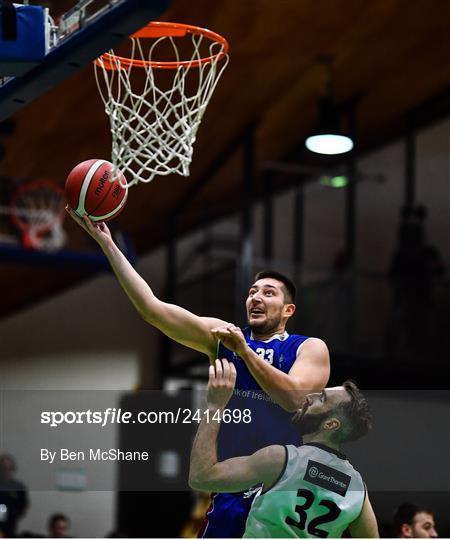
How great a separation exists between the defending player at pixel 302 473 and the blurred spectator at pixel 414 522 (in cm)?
168

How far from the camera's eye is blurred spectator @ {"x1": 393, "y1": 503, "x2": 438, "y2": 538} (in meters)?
6.73

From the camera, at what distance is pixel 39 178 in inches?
531

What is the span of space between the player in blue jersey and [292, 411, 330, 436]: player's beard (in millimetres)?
74

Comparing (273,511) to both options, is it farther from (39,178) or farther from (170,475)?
(39,178)

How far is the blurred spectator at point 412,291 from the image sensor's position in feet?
48.6

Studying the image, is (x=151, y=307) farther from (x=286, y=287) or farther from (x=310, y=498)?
(x=310, y=498)

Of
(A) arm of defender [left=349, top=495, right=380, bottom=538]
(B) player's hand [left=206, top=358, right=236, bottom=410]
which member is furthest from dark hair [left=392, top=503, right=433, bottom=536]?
(B) player's hand [left=206, top=358, right=236, bottom=410]

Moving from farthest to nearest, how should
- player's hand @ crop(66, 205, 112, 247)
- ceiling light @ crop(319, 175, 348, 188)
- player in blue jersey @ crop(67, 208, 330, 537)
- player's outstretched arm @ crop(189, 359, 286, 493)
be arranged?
1. ceiling light @ crop(319, 175, 348, 188)
2. player's hand @ crop(66, 205, 112, 247)
3. player in blue jersey @ crop(67, 208, 330, 537)
4. player's outstretched arm @ crop(189, 359, 286, 493)

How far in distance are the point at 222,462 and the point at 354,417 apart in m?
0.57

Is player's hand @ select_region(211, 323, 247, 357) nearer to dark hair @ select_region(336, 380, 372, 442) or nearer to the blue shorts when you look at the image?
dark hair @ select_region(336, 380, 372, 442)

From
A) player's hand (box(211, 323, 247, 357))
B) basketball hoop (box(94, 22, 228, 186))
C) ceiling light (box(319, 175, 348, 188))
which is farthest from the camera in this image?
ceiling light (box(319, 175, 348, 188))

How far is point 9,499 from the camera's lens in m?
12.1

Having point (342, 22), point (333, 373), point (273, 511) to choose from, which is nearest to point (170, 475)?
point (273, 511)
